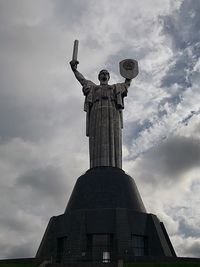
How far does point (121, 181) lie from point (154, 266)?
846 centimetres

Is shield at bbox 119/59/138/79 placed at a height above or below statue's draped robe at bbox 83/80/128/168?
above

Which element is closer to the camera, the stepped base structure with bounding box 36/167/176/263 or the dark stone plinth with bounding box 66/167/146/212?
the stepped base structure with bounding box 36/167/176/263

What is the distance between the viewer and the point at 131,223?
2312cm

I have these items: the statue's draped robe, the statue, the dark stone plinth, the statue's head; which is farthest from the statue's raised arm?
the dark stone plinth

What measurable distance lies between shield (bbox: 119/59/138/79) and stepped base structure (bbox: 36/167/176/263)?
8489 millimetres

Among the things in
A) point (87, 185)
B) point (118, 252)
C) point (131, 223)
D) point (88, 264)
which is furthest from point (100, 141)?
point (88, 264)

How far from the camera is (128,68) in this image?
3106cm

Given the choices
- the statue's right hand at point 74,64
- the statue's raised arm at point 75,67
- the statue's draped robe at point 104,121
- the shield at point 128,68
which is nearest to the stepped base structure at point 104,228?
the statue's draped robe at point 104,121

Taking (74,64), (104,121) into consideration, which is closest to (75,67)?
(74,64)

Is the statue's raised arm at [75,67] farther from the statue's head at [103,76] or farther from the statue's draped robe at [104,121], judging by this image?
the statue's head at [103,76]

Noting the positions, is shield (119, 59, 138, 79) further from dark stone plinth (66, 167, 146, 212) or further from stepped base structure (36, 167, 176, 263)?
stepped base structure (36, 167, 176, 263)

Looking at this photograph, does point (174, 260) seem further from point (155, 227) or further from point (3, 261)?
point (3, 261)

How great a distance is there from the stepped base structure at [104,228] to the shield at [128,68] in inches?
334

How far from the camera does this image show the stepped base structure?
2222cm
